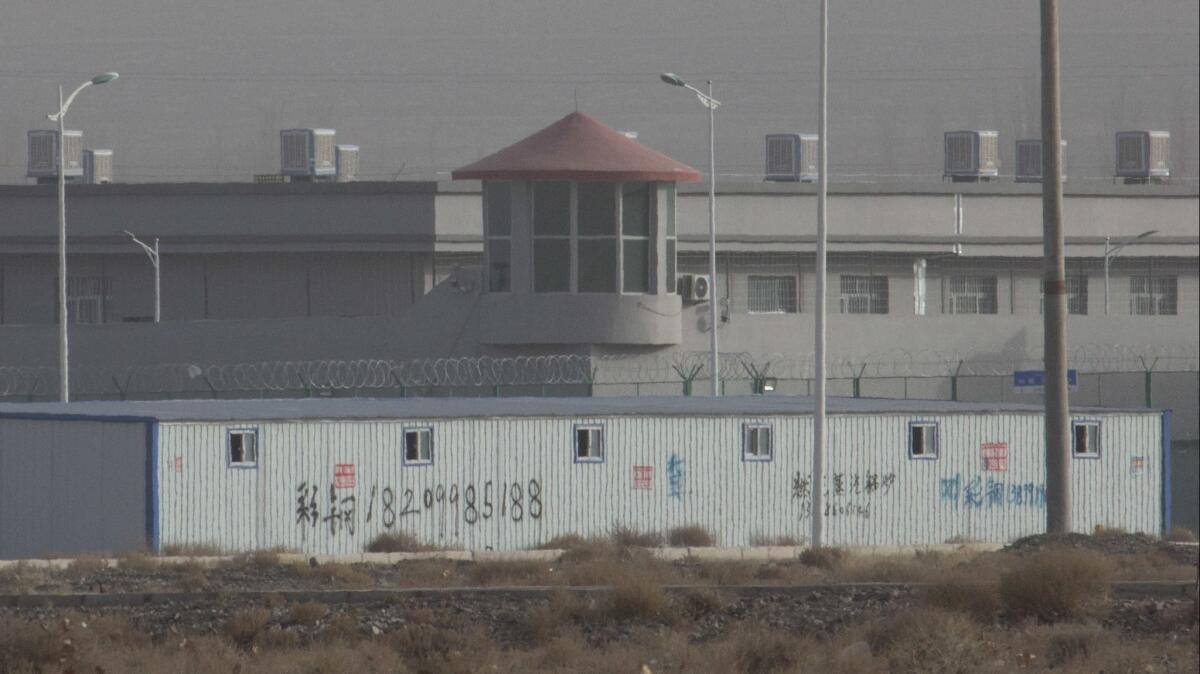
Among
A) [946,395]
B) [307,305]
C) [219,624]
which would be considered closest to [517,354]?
[946,395]

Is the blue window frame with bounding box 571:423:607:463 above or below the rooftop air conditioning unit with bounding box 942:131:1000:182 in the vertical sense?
below

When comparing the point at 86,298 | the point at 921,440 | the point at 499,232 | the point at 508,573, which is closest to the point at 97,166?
the point at 86,298

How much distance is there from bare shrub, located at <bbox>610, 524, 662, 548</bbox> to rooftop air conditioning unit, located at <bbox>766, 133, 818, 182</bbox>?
3526 cm

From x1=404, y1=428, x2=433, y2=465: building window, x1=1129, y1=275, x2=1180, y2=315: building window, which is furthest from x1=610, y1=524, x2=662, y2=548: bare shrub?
x1=1129, y1=275, x2=1180, y2=315: building window

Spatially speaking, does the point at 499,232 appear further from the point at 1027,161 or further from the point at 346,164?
the point at 1027,161

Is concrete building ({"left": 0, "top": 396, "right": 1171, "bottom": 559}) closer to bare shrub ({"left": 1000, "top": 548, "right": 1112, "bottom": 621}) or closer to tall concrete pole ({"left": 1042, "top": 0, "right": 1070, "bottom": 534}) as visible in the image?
tall concrete pole ({"left": 1042, "top": 0, "right": 1070, "bottom": 534})

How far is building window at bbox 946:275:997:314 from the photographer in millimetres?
64438

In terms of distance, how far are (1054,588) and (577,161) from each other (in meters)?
27.7

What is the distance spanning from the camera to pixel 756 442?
3353 cm

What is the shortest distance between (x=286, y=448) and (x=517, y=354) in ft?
63.3

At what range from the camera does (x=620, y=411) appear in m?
33.2

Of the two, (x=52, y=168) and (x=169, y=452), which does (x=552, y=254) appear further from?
Result: (x=52, y=168)

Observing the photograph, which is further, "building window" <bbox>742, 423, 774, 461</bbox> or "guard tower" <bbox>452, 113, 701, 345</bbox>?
"guard tower" <bbox>452, 113, 701, 345</bbox>

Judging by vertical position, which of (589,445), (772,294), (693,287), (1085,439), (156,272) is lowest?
(1085,439)
